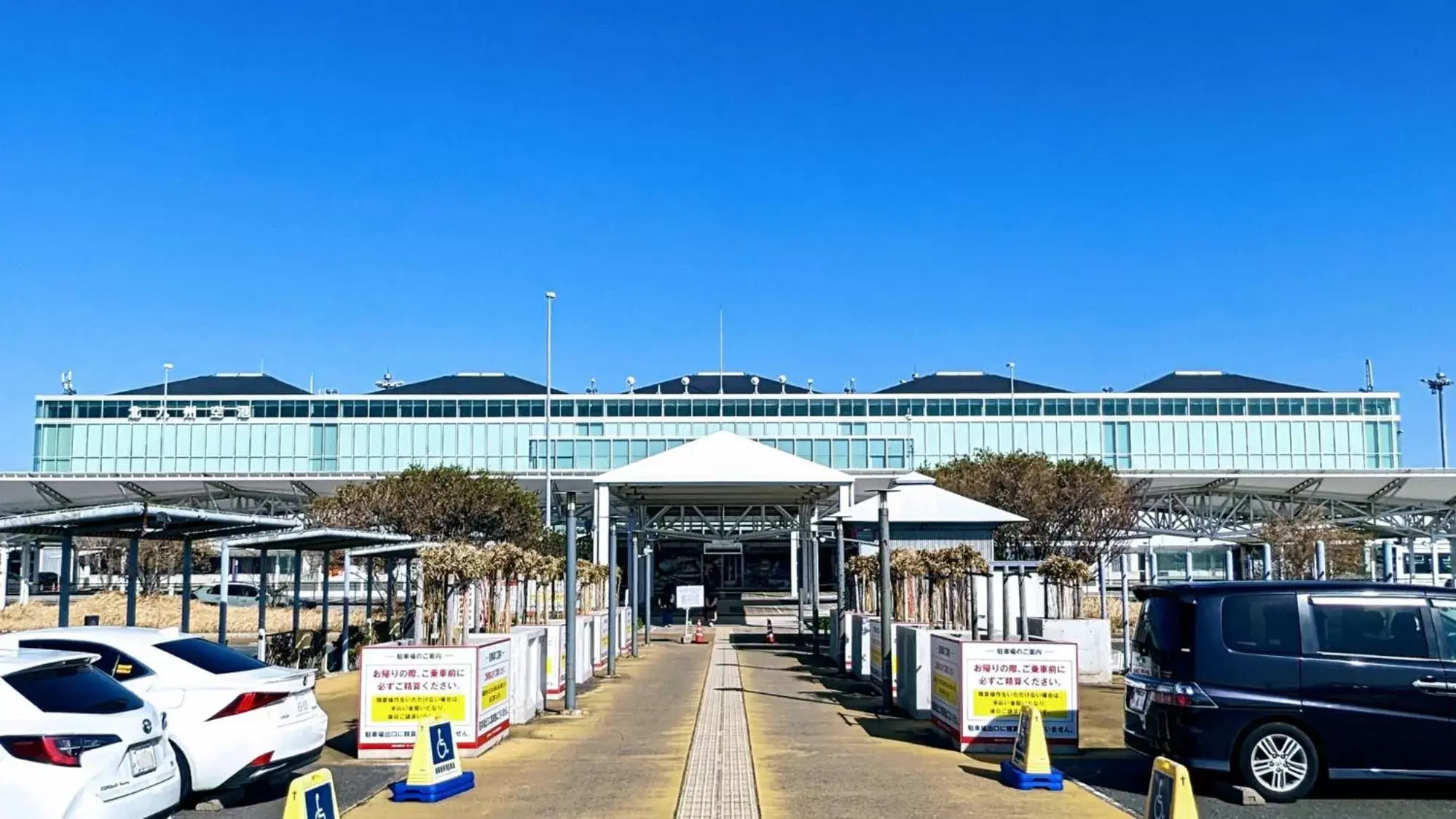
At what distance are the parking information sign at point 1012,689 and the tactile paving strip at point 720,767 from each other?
2.27m

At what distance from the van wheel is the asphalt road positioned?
133mm

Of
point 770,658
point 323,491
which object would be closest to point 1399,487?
point 770,658

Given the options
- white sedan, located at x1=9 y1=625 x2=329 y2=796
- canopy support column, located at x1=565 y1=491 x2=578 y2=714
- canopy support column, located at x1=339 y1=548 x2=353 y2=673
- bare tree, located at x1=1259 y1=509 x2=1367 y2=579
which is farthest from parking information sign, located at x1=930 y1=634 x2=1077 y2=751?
bare tree, located at x1=1259 y1=509 x2=1367 y2=579

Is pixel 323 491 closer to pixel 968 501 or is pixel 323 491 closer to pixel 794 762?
pixel 968 501

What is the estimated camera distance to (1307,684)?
10.8m

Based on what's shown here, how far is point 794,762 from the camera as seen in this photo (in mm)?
12930

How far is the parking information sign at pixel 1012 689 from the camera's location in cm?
1355

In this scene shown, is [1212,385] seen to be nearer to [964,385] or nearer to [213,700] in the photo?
[964,385]

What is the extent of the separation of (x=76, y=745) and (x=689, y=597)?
3104cm

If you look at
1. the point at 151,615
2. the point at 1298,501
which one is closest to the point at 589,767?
the point at 151,615

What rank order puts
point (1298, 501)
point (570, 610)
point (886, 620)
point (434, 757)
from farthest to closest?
point (1298, 501), point (886, 620), point (570, 610), point (434, 757)

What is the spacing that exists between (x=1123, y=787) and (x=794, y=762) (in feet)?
9.98

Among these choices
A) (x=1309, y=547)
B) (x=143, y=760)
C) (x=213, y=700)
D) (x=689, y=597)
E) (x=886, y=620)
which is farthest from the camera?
(x=689, y=597)

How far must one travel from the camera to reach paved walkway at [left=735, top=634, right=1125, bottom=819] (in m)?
10.4
